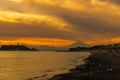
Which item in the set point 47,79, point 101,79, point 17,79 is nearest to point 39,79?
point 47,79

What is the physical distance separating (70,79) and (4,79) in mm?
16643

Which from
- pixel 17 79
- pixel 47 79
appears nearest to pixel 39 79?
pixel 47 79

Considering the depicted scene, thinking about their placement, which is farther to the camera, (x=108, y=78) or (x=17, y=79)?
(x=17, y=79)

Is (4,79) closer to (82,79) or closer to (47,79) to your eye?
(47,79)

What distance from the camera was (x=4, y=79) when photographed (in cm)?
5525

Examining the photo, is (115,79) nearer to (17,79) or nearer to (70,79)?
(70,79)

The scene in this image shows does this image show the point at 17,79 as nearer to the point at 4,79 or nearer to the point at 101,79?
the point at 4,79

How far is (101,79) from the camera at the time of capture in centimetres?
4016

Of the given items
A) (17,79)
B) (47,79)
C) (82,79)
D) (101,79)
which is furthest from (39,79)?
(101,79)

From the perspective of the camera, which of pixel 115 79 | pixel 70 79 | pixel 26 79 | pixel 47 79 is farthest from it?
pixel 26 79

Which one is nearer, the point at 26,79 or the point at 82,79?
the point at 82,79

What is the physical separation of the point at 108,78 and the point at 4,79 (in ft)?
75.5

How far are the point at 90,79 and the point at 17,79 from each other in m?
18.4

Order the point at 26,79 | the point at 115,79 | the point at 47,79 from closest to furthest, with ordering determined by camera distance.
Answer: the point at 115,79, the point at 47,79, the point at 26,79
